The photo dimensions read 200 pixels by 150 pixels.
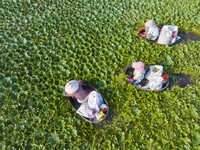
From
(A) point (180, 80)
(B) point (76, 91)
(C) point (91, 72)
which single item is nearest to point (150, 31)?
(A) point (180, 80)

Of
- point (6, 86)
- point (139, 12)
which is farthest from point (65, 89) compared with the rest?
point (139, 12)

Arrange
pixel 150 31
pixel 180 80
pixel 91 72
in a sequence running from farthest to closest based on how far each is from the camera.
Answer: pixel 150 31 < pixel 180 80 < pixel 91 72

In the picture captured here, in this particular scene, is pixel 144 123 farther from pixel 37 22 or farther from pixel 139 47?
pixel 37 22

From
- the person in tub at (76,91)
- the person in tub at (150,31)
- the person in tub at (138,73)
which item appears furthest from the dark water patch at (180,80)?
the person in tub at (76,91)

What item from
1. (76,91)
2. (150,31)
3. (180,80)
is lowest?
(180,80)

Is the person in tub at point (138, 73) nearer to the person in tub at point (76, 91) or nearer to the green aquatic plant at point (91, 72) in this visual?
the green aquatic plant at point (91, 72)

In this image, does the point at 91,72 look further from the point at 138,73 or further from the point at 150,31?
the point at 150,31
